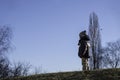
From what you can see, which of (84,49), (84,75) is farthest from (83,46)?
(84,75)

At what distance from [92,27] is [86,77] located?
3053cm

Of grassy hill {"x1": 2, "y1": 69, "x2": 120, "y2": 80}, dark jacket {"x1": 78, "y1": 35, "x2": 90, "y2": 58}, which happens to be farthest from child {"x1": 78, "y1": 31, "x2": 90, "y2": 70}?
grassy hill {"x1": 2, "y1": 69, "x2": 120, "y2": 80}

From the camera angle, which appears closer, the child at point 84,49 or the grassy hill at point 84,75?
the grassy hill at point 84,75

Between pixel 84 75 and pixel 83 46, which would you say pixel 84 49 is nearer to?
pixel 83 46

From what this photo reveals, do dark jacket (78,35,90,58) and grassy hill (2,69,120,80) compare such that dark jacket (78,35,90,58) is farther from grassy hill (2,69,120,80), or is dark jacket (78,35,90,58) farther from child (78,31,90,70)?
grassy hill (2,69,120,80)

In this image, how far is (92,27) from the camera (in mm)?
50500

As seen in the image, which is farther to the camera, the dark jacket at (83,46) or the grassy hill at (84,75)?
the dark jacket at (83,46)

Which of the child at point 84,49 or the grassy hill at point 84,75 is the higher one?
the child at point 84,49

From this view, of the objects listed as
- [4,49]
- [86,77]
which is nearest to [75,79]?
[86,77]

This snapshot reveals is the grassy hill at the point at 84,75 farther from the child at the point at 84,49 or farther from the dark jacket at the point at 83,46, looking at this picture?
the dark jacket at the point at 83,46

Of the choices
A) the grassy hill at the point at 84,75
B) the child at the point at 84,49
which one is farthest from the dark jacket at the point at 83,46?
the grassy hill at the point at 84,75

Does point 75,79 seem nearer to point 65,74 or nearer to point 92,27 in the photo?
point 65,74

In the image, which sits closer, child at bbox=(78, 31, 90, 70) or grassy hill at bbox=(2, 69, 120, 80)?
grassy hill at bbox=(2, 69, 120, 80)

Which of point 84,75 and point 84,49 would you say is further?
point 84,49
